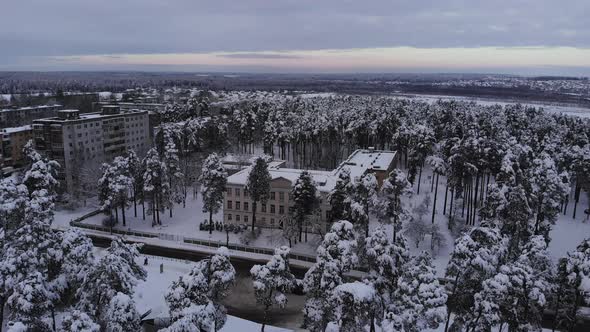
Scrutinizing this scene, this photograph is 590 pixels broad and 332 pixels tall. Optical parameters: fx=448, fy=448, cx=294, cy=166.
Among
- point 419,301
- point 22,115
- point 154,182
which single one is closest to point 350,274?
point 419,301

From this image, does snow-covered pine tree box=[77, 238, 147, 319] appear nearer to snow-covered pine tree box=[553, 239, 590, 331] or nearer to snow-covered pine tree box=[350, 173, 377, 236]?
snow-covered pine tree box=[350, 173, 377, 236]

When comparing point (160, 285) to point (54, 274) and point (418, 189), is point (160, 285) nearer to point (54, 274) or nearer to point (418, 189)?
point (54, 274)

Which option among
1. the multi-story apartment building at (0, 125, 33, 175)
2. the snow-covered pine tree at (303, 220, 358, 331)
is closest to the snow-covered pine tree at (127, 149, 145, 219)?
the multi-story apartment building at (0, 125, 33, 175)

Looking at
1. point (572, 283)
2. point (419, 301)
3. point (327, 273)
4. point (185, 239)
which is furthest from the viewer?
point (185, 239)

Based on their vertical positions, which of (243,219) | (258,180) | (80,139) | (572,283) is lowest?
(243,219)

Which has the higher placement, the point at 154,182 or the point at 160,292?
the point at 154,182

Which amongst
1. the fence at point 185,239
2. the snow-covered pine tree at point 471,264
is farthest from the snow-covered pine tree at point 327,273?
the fence at point 185,239

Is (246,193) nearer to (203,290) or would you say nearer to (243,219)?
(243,219)
